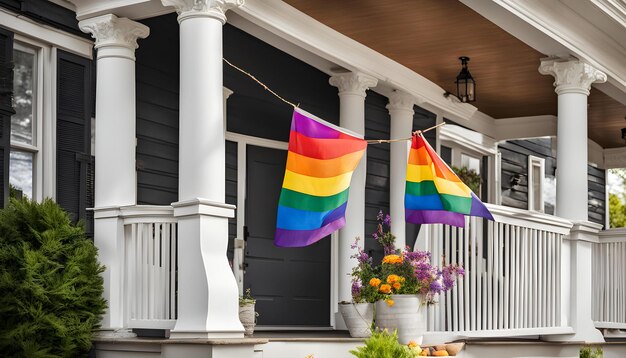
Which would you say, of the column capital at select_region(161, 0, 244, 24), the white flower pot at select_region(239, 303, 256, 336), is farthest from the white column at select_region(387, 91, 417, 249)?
the column capital at select_region(161, 0, 244, 24)

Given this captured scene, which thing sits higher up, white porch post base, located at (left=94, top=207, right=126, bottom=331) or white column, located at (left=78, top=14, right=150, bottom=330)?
white column, located at (left=78, top=14, right=150, bottom=330)

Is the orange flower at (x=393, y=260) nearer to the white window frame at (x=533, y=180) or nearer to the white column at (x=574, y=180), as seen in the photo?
the white column at (x=574, y=180)

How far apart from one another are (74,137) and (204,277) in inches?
75.0

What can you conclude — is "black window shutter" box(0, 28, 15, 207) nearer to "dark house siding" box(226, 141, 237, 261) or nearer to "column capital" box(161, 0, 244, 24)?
"column capital" box(161, 0, 244, 24)

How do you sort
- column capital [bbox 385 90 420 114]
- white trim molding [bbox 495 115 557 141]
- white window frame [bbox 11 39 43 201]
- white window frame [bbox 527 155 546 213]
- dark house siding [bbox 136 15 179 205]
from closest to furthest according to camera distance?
white window frame [bbox 11 39 43 201], dark house siding [bbox 136 15 179 205], column capital [bbox 385 90 420 114], white trim molding [bbox 495 115 557 141], white window frame [bbox 527 155 546 213]

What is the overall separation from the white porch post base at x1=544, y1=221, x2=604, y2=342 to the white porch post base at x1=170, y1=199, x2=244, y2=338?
157 inches

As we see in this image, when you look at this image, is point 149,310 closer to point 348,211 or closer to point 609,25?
point 348,211

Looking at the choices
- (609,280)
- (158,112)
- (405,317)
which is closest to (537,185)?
(609,280)

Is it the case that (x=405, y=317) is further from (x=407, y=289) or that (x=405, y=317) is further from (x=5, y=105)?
(x=5, y=105)

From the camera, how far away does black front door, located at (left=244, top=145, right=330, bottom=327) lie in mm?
10367

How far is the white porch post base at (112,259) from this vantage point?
24.7 ft

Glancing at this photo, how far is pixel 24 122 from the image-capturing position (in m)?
7.82

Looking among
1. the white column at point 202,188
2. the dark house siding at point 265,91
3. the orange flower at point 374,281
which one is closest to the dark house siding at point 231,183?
the dark house siding at point 265,91

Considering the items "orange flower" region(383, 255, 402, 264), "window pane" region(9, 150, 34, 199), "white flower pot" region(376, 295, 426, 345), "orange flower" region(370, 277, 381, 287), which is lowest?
"white flower pot" region(376, 295, 426, 345)
